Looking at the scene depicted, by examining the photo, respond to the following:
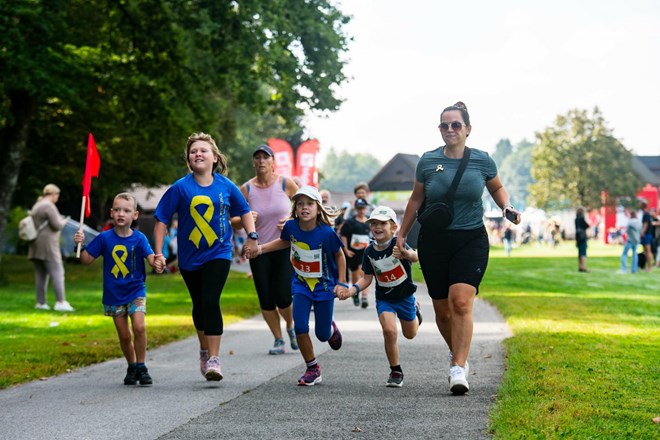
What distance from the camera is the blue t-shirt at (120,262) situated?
8859mm

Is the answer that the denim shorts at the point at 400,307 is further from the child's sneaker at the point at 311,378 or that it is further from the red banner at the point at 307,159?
the red banner at the point at 307,159

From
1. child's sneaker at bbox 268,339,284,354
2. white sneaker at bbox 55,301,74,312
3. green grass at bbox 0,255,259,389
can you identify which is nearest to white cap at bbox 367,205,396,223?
child's sneaker at bbox 268,339,284,354

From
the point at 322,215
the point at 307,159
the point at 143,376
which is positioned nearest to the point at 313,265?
the point at 322,215

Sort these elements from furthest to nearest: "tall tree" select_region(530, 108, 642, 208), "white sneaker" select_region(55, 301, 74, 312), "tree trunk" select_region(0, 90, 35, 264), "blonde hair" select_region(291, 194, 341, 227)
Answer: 1. "tall tree" select_region(530, 108, 642, 208)
2. "tree trunk" select_region(0, 90, 35, 264)
3. "white sneaker" select_region(55, 301, 74, 312)
4. "blonde hair" select_region(291, 194, 341, 227)

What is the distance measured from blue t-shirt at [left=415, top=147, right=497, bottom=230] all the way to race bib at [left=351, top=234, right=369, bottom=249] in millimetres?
9177

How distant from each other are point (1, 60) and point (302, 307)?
51.1ft

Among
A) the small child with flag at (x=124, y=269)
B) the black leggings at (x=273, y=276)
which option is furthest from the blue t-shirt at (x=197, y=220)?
the black leggings at (x=273, y=276)

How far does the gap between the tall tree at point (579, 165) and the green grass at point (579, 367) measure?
254 ft

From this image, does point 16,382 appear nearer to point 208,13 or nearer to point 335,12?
point 208,13

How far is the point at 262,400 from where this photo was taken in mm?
7676

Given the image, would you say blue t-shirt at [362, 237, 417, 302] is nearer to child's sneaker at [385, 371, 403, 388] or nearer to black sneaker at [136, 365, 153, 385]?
child's sneaker at [385, 371, 403, 388]

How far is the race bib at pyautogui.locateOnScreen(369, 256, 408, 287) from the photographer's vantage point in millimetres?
8656

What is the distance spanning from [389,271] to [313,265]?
1.99 feet

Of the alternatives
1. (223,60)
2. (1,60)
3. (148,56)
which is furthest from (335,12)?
(1,60)
